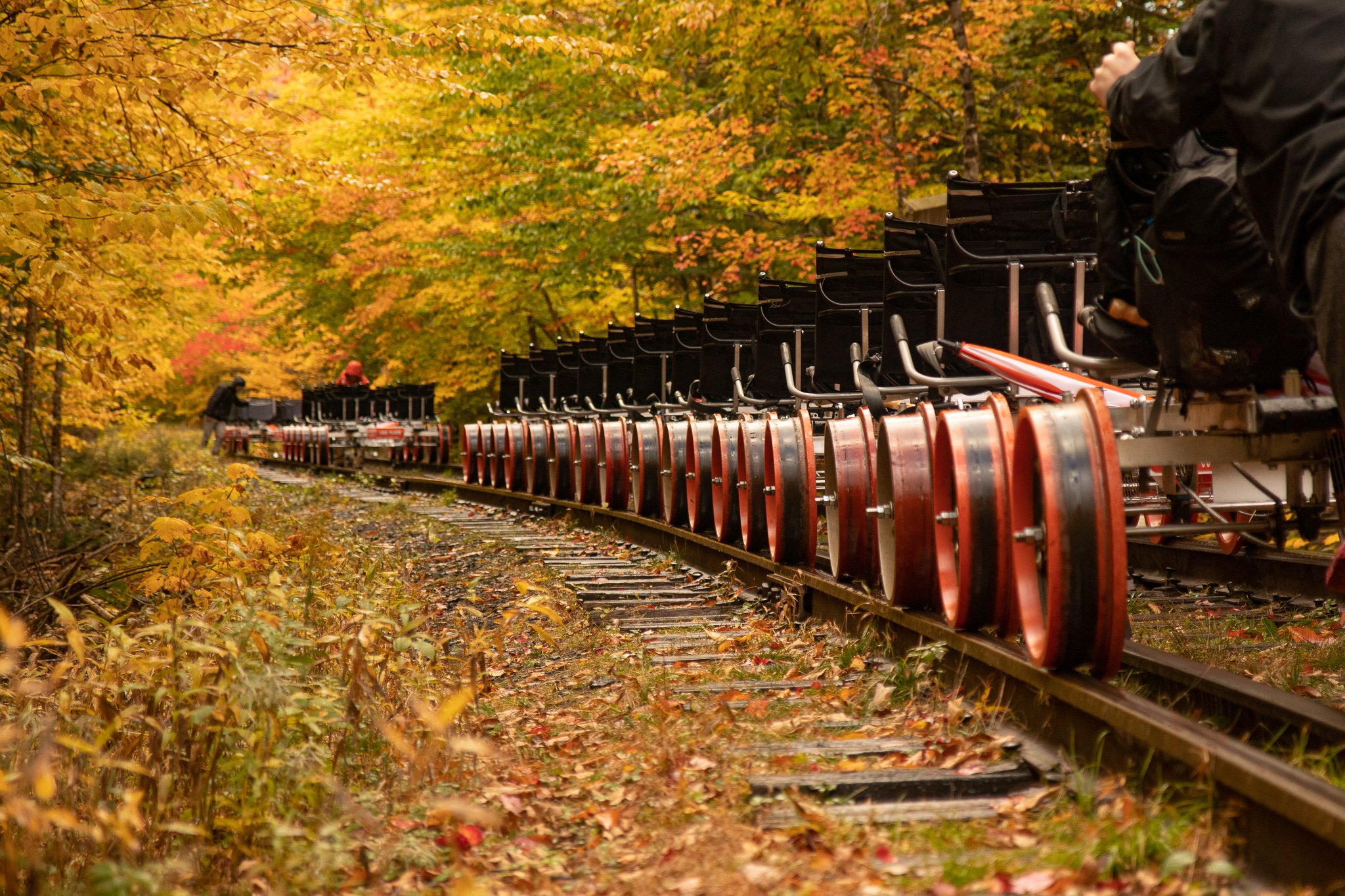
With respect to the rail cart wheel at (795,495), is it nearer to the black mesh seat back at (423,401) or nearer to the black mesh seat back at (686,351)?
the black mesh seat back at (686,351)

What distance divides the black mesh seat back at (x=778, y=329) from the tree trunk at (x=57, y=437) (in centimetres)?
493

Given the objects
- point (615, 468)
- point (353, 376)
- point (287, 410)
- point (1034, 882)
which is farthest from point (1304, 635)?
point (287, 410)

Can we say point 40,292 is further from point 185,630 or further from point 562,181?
point 562,181

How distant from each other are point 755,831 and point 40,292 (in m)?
4.76

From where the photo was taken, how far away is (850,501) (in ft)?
18.1

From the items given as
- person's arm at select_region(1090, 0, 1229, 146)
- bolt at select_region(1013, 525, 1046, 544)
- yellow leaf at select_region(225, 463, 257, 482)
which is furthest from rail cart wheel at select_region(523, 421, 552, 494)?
person's arm at select_region(1090, 0, 1229, 146)

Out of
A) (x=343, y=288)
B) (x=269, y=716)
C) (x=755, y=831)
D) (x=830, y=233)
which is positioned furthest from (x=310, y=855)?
(x=343, y=288)

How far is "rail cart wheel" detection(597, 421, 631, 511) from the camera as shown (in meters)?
10.6

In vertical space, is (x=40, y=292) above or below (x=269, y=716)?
above

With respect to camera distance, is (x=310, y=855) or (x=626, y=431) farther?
(x=626, y=431)

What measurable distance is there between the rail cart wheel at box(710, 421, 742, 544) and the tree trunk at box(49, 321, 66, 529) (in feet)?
14.8

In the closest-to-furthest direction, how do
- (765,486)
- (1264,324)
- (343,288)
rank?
(1264,324) → (765,486) → (343,288)

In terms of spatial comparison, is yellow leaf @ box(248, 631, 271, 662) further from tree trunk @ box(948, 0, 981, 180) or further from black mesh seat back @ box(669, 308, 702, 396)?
tree trunk @ box(948, 0, 981, 180)

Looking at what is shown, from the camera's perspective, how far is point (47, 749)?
2.44 meters
